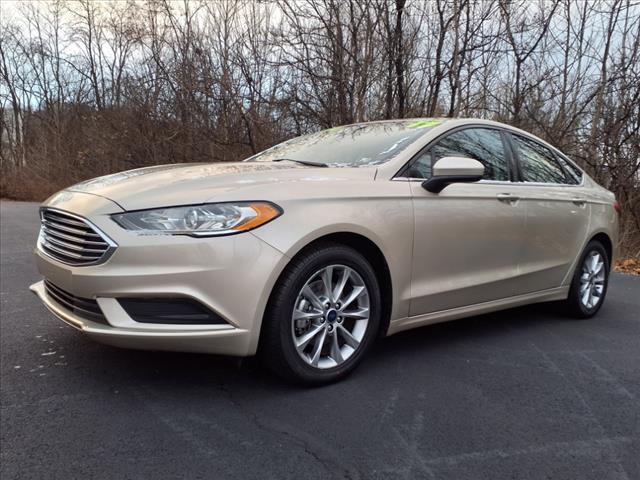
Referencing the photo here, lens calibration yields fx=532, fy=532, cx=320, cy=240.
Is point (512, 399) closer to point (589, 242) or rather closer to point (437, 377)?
point (437, 377)

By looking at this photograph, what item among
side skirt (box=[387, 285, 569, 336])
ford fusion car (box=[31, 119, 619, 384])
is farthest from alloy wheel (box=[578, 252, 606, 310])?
ford fusion car (box=[31, 119, 619, 384])

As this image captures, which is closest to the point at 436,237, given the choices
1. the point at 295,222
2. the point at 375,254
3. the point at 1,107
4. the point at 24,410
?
the point at 375,254

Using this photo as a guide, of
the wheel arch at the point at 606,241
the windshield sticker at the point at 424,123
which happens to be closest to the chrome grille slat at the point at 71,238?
the windshield sticker at the point at 424,123

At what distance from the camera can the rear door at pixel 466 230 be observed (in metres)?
3.23

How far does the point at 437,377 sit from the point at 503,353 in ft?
2.36

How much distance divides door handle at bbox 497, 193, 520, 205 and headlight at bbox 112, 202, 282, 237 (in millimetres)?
1935

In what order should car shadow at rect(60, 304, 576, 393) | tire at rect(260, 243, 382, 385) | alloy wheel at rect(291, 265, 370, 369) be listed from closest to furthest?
tire at rect(260, 243, 382, 385), alloy wheel at rect(291, 265, 370, 369), car shadow at rect(60, 304, 576, 393)

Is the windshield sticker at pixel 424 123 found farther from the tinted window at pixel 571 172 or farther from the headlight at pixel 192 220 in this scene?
the headlight at pixel 192 220

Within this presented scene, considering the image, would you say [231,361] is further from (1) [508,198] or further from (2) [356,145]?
(1) [508,198]

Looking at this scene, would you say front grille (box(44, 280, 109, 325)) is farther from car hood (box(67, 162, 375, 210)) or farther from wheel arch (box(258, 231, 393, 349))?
wheel arch (box(258, 231, 393, 349))

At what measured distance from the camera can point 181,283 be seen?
2.42 meters

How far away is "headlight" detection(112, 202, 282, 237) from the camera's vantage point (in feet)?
8.08

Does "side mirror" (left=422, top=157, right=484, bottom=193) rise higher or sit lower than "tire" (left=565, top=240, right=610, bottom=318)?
higher

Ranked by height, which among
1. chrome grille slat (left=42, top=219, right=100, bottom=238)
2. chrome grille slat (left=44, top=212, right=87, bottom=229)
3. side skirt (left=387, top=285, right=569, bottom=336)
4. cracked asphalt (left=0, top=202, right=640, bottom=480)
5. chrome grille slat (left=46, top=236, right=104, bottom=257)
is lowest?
cracked asphalt (left=0, top=202, right=640, bottom=480)
